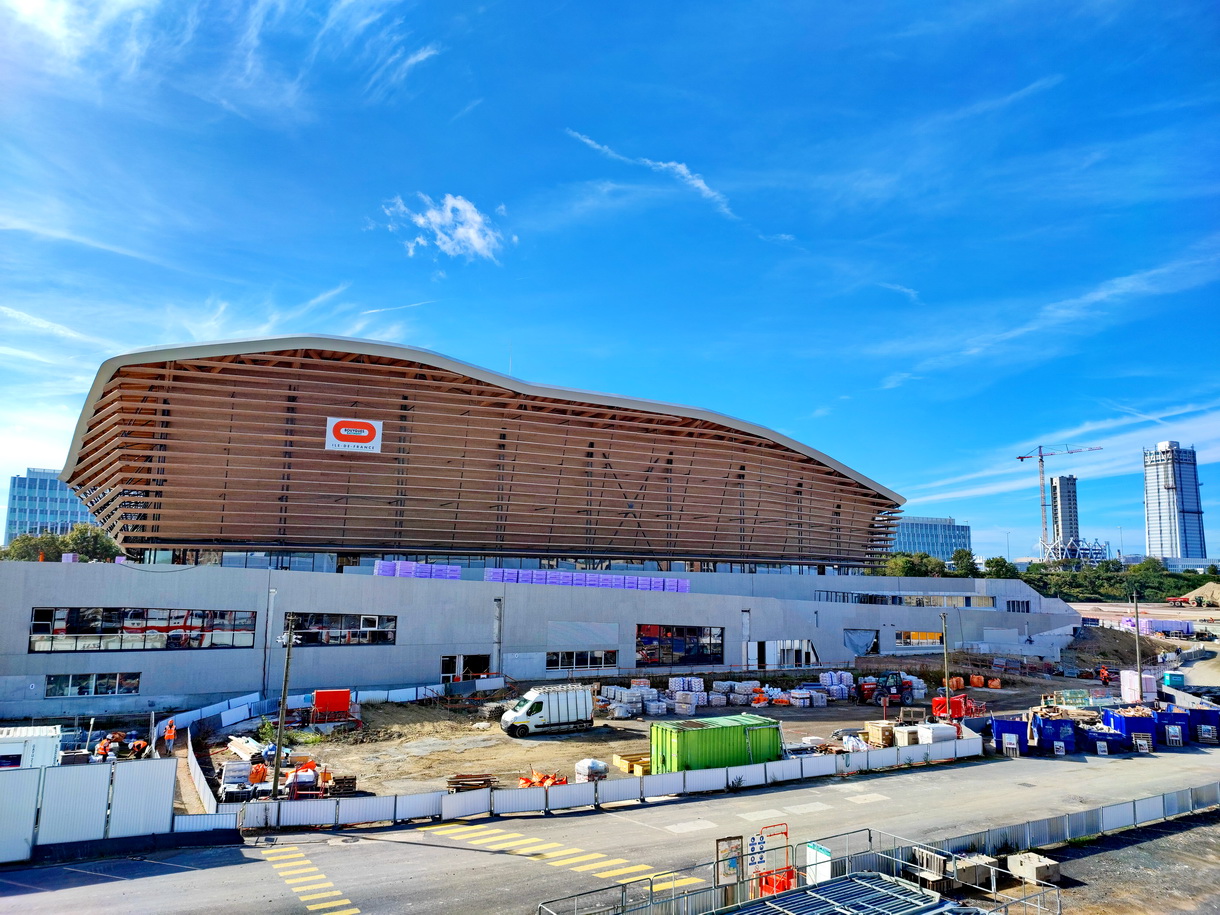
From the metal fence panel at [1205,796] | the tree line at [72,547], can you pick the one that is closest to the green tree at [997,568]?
the metal fence panel at [1205,796]

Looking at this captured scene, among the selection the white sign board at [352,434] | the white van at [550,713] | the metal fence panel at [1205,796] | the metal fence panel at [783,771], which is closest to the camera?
the metal fence panel at [1205,796]

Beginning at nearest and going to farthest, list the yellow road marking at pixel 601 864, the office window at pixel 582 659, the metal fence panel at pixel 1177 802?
the yellow road marking at pixel 601 864 < the metal fence panel at pixel 1177 802 < the office window at pixel 582 659

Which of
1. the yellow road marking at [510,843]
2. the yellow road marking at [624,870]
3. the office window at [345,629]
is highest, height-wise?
the office window at [345,629]

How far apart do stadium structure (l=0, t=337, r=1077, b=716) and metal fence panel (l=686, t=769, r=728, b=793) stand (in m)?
24.0

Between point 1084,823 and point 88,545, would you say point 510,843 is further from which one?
point 88,545

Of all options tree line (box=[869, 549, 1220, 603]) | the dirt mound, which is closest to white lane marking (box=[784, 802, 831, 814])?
the dirt mound

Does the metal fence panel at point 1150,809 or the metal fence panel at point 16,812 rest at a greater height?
the metal fence panel at point 16,812

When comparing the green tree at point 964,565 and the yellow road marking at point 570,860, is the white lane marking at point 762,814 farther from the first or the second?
the green tree at point 964,565

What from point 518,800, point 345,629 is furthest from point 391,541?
point 518,800

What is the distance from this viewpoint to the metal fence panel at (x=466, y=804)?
76.5ft

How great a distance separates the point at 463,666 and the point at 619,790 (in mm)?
24662

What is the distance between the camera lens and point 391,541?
55.5 meters

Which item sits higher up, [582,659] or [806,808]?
[582,659]

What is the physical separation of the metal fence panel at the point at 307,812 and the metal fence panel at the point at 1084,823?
21.1m
